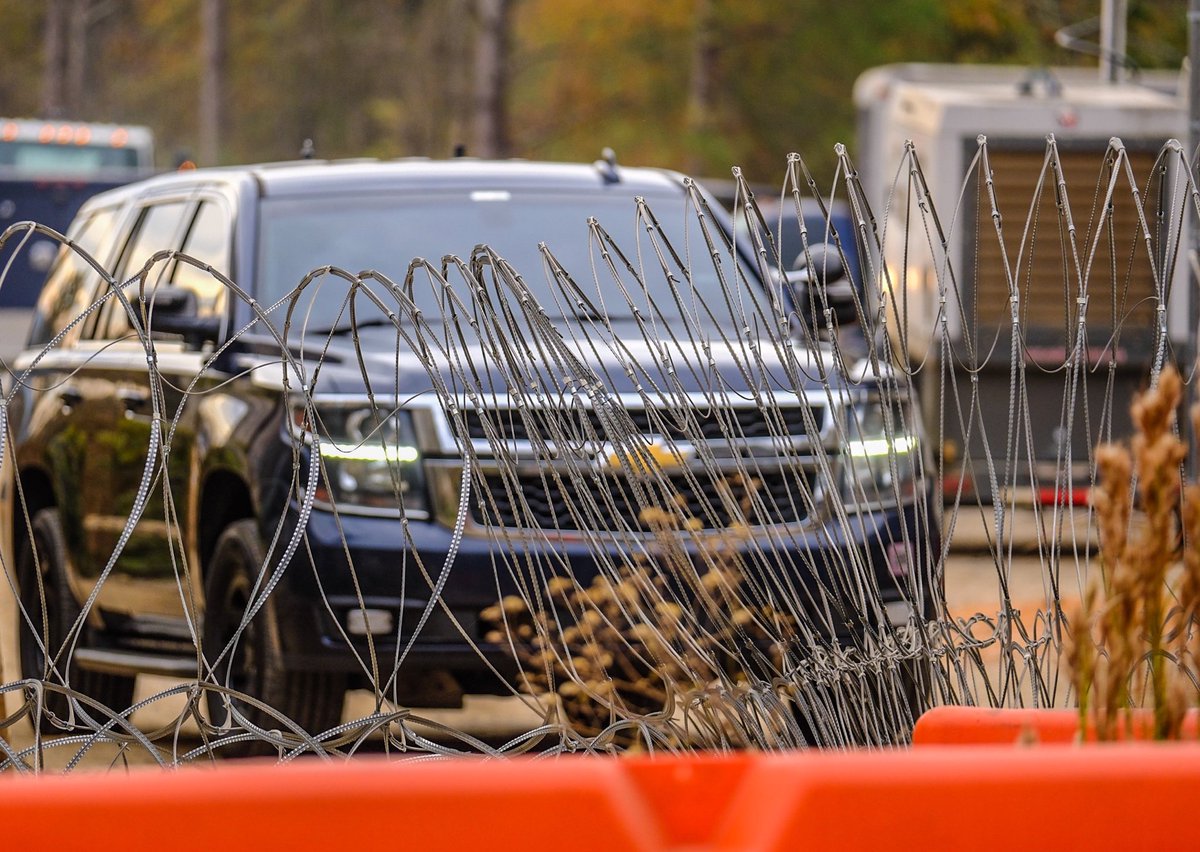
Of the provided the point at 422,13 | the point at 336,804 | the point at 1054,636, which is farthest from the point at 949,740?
the point at 422,13

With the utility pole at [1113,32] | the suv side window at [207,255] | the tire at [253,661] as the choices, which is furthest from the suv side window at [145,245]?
the utility pole at [1113,32]

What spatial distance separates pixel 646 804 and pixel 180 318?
4.22 metres

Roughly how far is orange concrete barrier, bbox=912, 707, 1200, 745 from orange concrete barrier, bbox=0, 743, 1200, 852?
0.97ft

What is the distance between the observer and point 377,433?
548 centimetres

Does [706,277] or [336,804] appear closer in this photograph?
[336,804]

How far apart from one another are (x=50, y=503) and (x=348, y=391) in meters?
2.48

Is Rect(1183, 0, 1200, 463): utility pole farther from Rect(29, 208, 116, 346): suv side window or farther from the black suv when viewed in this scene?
Rect(29, 208, 116, 346): suv side window

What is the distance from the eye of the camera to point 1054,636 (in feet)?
14.6

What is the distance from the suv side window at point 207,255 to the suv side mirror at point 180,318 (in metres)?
0.08

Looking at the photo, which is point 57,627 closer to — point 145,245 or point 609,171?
point 145,245

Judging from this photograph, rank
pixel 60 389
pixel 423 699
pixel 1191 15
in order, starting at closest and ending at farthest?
pixel 423 699 < pixel 60 389 < pixel 1191 15

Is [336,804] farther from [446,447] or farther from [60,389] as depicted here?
[60,389]

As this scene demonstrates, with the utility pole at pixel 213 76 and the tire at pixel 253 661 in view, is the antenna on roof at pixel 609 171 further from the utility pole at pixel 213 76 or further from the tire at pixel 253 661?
the utility pole at pixel 213 76

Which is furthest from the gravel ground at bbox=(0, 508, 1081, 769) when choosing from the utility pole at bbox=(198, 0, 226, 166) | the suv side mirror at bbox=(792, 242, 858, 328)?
the utility pole at bbox=(198, 0, 226, 166)
